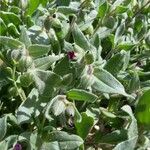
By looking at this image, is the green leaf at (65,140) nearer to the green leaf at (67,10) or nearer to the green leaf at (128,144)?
the green leaf at (128,144)

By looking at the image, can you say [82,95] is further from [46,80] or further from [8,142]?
[8,142]

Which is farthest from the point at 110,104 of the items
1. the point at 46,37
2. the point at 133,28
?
the point at 133,28

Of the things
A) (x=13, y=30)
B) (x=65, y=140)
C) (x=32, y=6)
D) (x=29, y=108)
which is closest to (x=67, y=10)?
(x=32, y=6)

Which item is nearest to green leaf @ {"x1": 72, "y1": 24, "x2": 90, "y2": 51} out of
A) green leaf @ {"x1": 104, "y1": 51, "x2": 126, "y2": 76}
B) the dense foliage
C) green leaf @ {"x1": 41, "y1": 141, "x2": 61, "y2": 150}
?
the dense foliage

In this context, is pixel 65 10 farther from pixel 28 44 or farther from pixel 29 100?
pixel 29 100

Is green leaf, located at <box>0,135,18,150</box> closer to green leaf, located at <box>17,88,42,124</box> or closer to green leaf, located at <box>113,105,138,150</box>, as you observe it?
green leaf, located at <box>17,88,42,124</box>

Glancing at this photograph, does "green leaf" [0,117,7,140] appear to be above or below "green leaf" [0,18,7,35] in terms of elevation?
below
